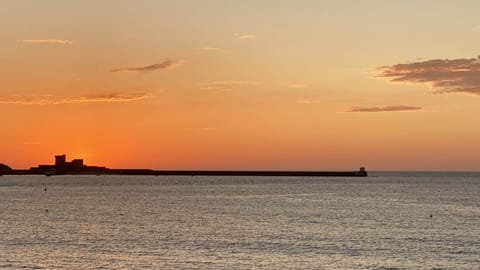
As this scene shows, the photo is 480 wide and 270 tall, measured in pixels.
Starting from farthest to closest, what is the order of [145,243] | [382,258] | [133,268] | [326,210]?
[326,210] → [145,243] → [382,258] → [133,268]

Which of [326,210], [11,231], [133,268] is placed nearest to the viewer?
[133,268]

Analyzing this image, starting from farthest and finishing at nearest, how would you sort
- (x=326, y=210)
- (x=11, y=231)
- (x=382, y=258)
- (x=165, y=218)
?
1. (x=326, y=210)
2. (x=165, y=218)
3. (x=11, y=231)
4. (x=382, y=258)

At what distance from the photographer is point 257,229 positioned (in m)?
92.2

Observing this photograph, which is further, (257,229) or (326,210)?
(326,210)

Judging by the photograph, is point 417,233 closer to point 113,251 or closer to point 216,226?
point 216,226

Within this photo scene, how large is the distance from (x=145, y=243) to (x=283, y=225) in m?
26.4

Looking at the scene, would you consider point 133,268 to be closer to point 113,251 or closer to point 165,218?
point 113,251

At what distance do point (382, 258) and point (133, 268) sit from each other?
2334cm

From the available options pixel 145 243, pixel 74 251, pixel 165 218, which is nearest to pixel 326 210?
pixel 165 218

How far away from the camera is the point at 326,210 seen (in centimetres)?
13138

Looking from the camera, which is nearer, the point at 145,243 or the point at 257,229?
the point at 145,243

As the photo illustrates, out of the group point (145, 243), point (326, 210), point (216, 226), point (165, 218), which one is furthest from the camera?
point (326, 210)

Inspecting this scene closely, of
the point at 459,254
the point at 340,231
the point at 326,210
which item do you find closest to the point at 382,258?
the point at 459,254

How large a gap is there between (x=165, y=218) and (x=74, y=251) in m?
41.9
